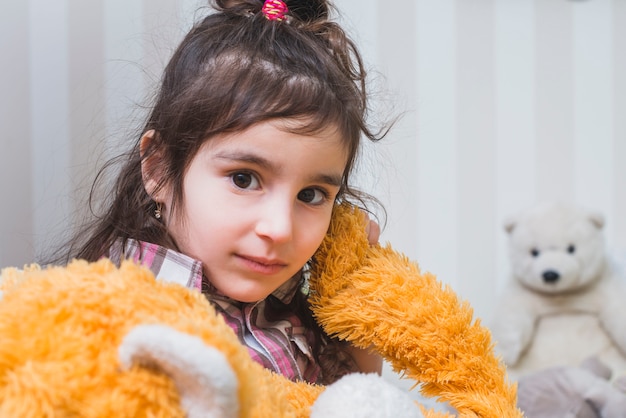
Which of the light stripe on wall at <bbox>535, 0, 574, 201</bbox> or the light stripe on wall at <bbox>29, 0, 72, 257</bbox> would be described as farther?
the light stripe on wall at <bbox>535, 0, 574, 201</bbox>

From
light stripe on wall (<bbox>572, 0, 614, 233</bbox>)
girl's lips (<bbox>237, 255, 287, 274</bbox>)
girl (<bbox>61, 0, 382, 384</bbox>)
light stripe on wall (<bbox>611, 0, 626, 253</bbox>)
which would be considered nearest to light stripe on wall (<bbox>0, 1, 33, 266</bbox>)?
girl (<bbox>61, 0, 382, 384</bbox>)

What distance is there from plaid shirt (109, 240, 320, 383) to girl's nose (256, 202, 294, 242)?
3.2 inches

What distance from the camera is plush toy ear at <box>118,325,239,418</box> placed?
368mm

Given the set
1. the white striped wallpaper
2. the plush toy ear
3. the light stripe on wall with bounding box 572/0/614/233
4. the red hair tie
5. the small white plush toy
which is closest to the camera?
the plush toy ear

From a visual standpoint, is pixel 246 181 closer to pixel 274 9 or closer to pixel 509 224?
pixel 274 9

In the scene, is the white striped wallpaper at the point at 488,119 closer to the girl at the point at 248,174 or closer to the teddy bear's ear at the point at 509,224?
the teddy bear's ear at the point at 509,224

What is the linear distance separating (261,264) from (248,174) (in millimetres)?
94

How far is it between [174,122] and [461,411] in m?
0.43

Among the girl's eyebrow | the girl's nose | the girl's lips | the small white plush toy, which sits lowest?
the small white plush toy

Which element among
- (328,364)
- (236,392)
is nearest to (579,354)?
(328,364)

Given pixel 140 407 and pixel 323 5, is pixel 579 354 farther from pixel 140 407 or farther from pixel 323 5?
pixel 140 407

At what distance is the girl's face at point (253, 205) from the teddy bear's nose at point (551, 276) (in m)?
0.95

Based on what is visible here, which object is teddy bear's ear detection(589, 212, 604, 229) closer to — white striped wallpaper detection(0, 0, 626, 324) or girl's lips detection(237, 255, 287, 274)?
white striped wallpaper detection(0, 0, 626, 324)

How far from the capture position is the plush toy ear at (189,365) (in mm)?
368
